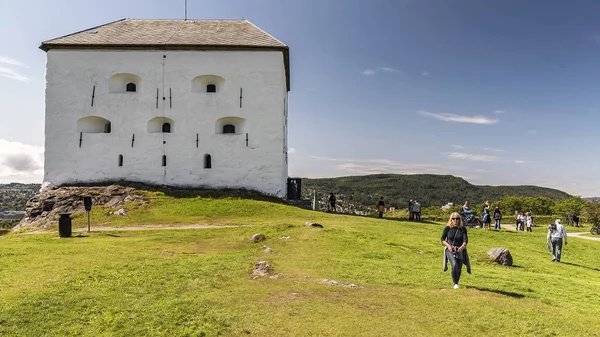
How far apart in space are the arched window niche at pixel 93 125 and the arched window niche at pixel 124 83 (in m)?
2.13

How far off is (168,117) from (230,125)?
3991 millimetres

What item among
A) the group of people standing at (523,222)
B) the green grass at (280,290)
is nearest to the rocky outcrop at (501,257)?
the green grass at (280,290)

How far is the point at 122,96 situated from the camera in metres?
25.6

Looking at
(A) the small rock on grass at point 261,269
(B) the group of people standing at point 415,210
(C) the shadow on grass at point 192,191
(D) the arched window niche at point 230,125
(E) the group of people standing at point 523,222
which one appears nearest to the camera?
(A) the small rock on grass at point 261,269

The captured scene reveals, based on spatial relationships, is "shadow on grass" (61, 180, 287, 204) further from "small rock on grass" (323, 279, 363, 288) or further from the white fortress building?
"small rock on grass" (323, 279, 363, 288)

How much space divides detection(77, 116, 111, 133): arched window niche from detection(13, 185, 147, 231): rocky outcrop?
164 inches

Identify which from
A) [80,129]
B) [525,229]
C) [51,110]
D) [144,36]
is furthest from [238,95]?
[525,229]

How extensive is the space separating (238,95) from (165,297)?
19.9 metres

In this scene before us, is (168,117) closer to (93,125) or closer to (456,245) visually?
(93,125)

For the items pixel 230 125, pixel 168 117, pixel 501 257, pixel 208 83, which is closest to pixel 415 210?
pixel 501 257

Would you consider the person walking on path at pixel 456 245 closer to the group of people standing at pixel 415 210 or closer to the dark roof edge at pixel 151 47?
the group of people standing at pixel 415 210


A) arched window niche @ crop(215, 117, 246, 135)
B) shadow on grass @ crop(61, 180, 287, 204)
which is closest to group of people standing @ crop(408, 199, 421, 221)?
shadow on grass @ crop(61, 180, 287, 204)

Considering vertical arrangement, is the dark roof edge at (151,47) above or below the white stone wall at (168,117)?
above

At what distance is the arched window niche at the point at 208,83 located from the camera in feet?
85.7
